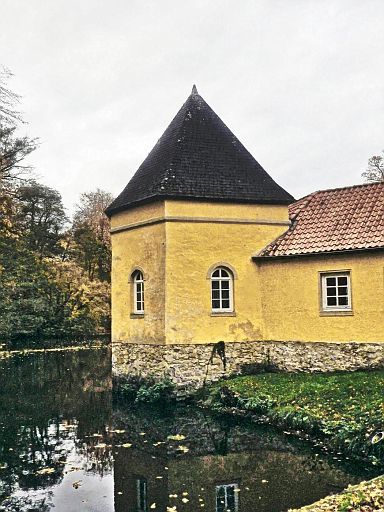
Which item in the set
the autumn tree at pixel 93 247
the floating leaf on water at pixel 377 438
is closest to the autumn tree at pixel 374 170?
the autumn tree at pixel 93 247

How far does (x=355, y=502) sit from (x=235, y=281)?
419 inches

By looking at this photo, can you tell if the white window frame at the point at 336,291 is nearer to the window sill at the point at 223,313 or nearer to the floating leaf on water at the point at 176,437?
the window sill at the point at 223,313

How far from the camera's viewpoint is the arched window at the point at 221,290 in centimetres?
1678

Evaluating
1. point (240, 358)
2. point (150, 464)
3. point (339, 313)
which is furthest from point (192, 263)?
point (150, 464)

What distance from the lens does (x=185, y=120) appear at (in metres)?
18.1

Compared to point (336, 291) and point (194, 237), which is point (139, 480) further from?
point (336, 291)

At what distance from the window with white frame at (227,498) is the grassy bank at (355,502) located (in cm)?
188

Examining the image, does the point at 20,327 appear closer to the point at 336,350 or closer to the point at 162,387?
the point at 162,387

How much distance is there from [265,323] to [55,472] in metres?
8.60

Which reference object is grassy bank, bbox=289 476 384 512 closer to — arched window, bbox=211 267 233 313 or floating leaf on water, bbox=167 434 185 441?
floating leaf on water, bbox=167 434 185 441

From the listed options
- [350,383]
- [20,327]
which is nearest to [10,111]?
[20,327]

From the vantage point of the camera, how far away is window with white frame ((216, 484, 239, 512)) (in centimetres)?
830

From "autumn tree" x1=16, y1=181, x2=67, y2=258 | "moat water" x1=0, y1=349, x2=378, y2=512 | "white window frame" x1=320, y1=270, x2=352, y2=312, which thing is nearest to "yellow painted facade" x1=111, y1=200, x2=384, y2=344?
"white window frame" x1=320, y1=270, x2=352, y2=312

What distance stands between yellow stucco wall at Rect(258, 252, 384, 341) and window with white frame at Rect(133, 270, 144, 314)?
3.69m
